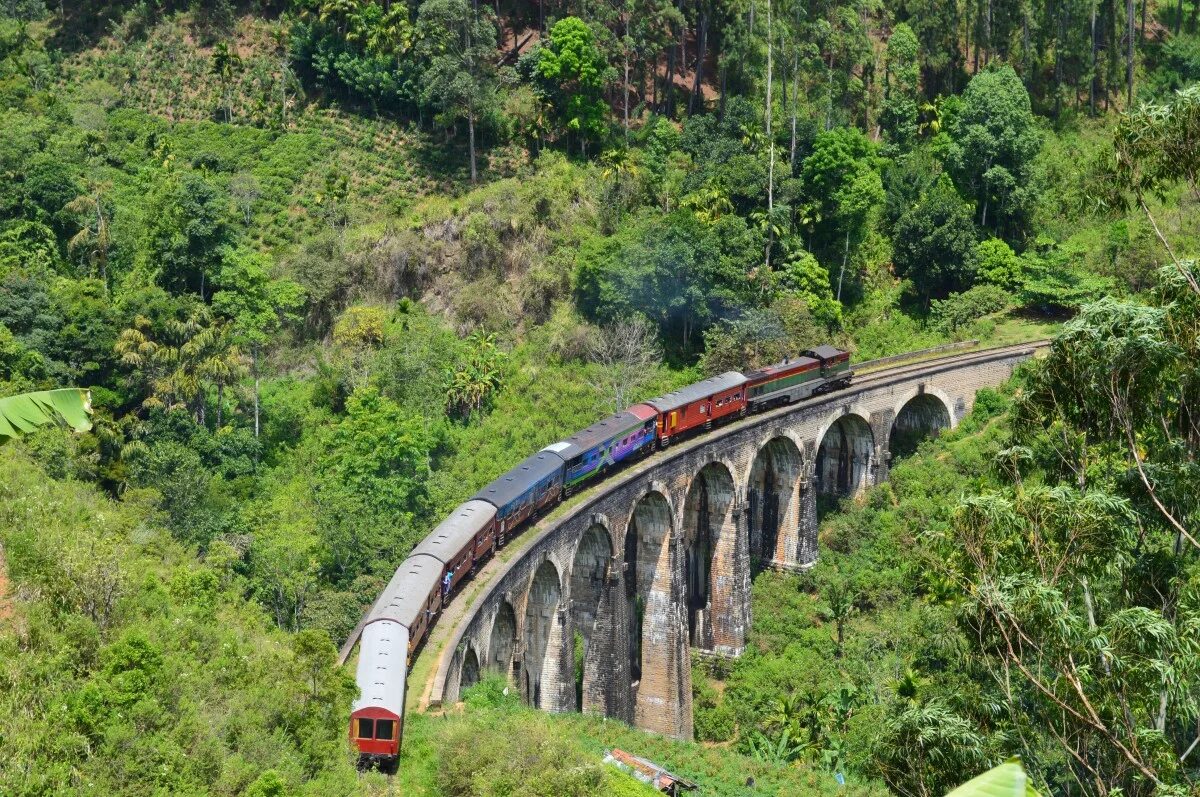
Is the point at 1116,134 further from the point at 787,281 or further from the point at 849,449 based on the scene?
the point at 787,281

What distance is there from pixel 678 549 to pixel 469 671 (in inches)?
642

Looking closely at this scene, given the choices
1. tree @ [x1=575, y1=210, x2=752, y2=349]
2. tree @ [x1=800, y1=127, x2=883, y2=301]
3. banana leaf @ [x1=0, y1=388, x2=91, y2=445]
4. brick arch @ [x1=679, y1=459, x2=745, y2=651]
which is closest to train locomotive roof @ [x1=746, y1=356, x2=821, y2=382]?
brick arch @ [x1=679, y1=459, x2=745, y2=651]

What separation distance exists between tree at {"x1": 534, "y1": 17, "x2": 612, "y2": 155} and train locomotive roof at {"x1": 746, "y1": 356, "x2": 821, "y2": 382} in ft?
72.8

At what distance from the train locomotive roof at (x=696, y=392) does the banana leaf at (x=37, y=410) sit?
37208mm

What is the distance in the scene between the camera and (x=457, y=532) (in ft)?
145

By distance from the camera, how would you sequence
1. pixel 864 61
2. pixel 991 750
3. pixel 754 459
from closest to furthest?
pixel 991 750, pixel 754 459, pixel 864 61

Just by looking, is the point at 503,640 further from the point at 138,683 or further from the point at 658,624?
the point at 138,683

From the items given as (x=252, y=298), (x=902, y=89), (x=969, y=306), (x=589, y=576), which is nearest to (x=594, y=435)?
(x=589, y=576)

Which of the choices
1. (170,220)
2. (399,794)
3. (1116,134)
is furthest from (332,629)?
(1116,134)

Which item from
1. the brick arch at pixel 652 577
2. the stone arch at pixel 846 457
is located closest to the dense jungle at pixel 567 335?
the stone arch at pixel 846 457

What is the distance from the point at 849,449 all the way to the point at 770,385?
9229mm

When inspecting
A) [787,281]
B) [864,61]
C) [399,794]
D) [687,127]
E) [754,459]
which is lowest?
[399,794]

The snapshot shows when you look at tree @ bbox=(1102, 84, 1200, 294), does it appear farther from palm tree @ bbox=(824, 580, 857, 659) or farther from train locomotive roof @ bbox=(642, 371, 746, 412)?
palm tree @ bbox=(824, 580, 857, 659)

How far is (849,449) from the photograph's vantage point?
70.5m
